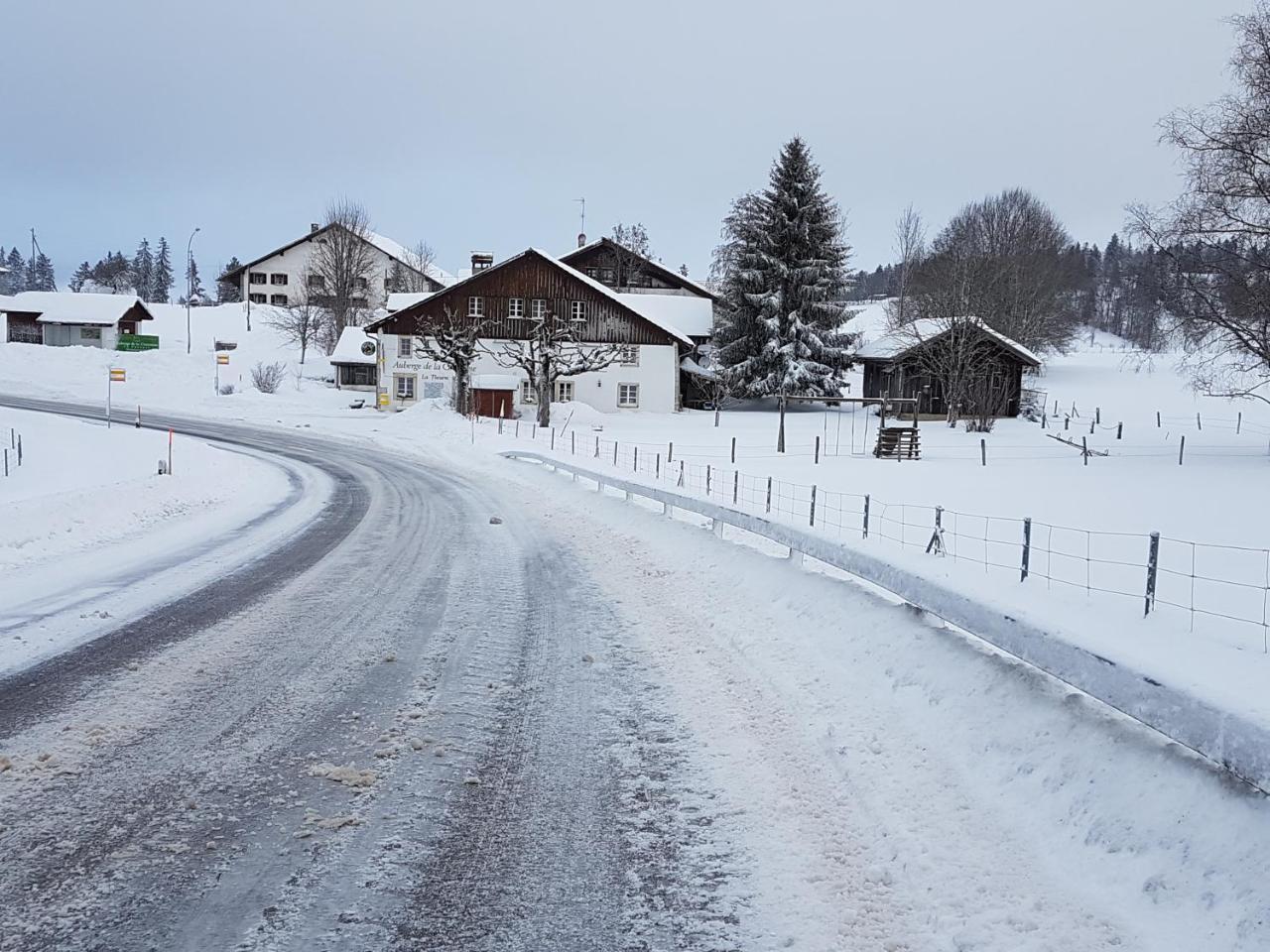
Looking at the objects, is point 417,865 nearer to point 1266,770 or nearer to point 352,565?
point 1266,770

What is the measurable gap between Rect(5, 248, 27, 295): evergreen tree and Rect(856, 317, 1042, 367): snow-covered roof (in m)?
156

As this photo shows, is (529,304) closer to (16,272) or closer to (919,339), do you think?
(919,339)

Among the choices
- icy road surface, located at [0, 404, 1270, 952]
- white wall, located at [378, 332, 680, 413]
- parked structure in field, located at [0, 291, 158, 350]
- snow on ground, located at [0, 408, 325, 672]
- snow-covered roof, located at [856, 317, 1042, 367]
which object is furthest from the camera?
parked structure in field, located at [0, 291, 158, 350]

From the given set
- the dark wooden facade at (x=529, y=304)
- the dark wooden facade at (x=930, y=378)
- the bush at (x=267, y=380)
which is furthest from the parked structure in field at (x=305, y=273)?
the dark wooden facade at (x=930, y=378)

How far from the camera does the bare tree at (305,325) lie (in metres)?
75.9

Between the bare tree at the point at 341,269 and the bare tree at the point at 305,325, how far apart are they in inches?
39.1

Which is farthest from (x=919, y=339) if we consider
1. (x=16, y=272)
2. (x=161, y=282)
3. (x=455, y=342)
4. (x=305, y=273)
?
(x=16, y=272)

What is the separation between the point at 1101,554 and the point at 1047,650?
10723mm

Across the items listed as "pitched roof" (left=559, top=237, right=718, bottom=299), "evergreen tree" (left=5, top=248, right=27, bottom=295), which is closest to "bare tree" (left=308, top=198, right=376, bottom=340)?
"pitched roof" (left=559, top=237, right=718, bottom=299)

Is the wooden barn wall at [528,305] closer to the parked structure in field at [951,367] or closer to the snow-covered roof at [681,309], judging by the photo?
the snow-covered roof at [681,309]

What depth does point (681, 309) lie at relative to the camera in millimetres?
64812

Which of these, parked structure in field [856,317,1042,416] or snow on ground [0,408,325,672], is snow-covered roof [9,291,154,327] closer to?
snow on ground [0,408,325,672]

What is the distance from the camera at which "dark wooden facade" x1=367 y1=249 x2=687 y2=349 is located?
53.1 metres

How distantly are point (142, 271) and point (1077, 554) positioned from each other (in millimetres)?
170146
